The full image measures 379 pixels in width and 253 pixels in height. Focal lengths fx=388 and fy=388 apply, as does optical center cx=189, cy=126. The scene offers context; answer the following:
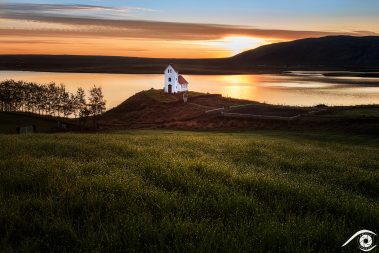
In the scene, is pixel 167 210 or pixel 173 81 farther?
pixel 173 81

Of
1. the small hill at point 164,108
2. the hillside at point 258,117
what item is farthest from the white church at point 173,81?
the hillside at point 258,117

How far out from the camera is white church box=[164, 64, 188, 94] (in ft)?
395

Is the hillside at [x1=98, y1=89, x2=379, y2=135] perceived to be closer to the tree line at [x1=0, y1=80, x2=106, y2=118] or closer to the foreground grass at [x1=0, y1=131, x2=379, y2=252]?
the foreground grass at [x1=0, y1=131, x2=379, y2=252]

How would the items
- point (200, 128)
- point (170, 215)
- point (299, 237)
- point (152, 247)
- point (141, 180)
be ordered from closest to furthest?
1. point (152, 247)
2. point (299, 237)
3. point (170, 215)
4. point (141, 180)
5. point (200, 128)

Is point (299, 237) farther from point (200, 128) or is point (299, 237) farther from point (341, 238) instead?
point (200, 128)

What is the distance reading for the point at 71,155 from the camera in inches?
545

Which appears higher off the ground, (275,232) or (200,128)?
(275,232)

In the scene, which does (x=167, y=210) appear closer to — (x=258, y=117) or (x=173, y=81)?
(x=258, y=117)

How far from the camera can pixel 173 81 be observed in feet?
400

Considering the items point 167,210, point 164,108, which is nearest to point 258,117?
point 164,108

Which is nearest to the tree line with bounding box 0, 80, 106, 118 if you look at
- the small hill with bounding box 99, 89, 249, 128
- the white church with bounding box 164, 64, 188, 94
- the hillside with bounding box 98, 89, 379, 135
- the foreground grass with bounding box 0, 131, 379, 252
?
the small hill with bounding box 99, 89, 249, 128

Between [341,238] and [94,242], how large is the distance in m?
3.96

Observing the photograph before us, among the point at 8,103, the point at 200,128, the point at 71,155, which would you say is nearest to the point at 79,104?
the point at 8,103

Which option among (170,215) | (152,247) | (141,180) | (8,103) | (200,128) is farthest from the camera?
(8,103)
